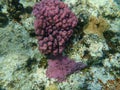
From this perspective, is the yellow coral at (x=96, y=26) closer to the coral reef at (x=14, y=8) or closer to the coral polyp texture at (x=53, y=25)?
the coral polyp texture at (x=53, y=25)

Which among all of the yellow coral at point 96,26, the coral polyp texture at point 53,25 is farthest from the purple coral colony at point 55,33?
the yellow coral at point 96,26

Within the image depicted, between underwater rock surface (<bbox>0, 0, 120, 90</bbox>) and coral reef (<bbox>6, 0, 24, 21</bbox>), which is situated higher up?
coral reef (<bbox>6, 0, 24, 21</bbox>)

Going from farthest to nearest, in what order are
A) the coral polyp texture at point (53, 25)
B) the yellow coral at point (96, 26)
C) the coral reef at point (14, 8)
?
the coral reef at point (14, 8), the yellow coral at point (96, 26), the coral polyp texture at point (53, 25)

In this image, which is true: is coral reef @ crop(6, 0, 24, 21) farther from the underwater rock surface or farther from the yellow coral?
the yellow coral

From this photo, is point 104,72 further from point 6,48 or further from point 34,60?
point 6,48

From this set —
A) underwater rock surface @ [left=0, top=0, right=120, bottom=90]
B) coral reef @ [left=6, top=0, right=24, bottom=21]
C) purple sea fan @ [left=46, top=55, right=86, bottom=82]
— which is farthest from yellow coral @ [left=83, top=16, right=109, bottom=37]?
coral reef @ [left=6, top=0, right=24, bottom=21]

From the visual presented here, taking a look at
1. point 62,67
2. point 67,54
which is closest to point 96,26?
point 67,54

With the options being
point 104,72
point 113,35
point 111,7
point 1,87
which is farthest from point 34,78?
point 111,7
